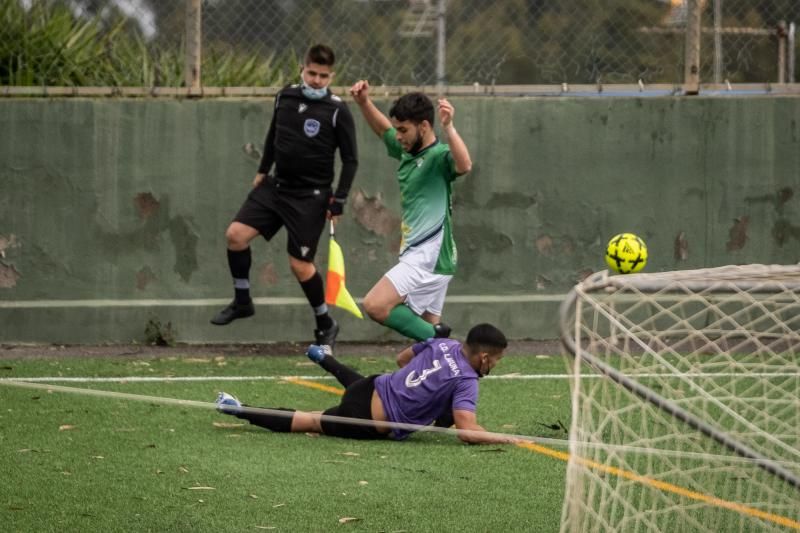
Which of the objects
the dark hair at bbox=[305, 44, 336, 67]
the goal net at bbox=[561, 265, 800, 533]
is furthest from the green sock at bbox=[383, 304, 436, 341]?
the dark hair at bbox=[305, 44, 336, 67]

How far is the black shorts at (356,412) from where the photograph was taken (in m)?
7.31

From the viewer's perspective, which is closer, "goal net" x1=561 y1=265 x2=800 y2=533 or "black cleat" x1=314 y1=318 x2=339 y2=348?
"goal net" x1=561 y1=265 x2=800 y2=533

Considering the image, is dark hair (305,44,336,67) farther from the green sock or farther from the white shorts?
the green sock

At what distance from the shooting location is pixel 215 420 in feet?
25.8

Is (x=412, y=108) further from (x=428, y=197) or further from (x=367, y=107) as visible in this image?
(x=367, y=107)

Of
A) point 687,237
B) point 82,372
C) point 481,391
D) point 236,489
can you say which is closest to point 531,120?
point 687,237

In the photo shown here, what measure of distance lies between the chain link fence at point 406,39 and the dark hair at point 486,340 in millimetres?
4852

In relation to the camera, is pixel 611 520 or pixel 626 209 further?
pixel 626 209

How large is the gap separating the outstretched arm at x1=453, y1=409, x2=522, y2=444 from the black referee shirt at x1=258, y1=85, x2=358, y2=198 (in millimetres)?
3454

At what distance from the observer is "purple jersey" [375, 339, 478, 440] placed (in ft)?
23.4

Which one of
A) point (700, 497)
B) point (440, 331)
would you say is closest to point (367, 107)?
point (440, 331)

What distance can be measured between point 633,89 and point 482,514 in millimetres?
6725

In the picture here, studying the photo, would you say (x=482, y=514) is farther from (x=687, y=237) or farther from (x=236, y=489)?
(x=687, y=237)

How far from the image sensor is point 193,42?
37.6ft
